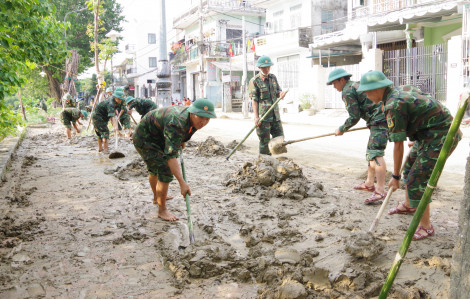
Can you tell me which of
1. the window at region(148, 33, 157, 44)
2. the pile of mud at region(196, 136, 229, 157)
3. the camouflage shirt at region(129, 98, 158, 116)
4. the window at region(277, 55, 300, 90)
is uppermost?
the window at region(148, 33, 157, 44)

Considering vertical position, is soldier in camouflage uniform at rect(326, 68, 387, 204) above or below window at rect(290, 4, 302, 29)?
below

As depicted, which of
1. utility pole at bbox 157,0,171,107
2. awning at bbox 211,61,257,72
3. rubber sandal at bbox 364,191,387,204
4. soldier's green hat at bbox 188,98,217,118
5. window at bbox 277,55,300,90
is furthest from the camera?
awning at bbox 211,61,257,72

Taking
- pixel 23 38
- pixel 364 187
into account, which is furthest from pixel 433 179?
pixel 23 38

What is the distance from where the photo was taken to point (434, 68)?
13680 mm

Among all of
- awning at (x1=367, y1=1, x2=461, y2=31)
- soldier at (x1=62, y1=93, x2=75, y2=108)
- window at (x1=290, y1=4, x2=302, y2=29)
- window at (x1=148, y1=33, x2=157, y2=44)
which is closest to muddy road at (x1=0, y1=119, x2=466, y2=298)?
soldier at (x1=62, y1=93, x2=75, y2=108)

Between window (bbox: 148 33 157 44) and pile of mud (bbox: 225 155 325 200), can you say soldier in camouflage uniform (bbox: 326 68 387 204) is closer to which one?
pile of mud (bbox: 225 155 325 200)

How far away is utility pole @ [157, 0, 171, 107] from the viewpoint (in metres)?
10.1

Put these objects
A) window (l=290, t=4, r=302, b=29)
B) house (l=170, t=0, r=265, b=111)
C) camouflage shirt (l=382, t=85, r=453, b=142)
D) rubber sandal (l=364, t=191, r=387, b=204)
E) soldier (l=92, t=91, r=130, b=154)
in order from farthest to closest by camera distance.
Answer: house (l=170, t=0, r=265, b=111), window (l=290, t=4, r=302, b=29), soldier (l=92, t=91, r=130, b=154), rubber sandal (l=364, t=191, r=387, b=204), camouflage shirt (l=382, t=85, r=453, b=142)

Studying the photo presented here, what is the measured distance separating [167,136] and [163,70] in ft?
22.2

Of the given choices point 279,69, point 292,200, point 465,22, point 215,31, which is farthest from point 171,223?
point 215,31

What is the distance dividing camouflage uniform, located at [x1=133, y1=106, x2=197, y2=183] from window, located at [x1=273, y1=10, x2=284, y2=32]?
21.1m

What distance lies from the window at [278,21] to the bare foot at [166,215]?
21247 mm

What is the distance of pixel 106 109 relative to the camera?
884 centimetres

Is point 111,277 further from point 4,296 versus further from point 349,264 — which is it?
point 349,264
